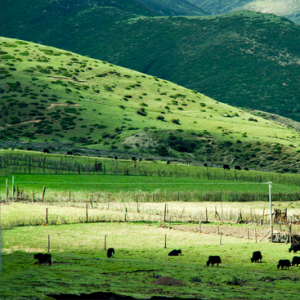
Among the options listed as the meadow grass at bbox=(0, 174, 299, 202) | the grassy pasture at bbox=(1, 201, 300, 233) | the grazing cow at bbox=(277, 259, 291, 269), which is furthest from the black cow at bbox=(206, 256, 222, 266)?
the meadow grass at bbox=(0, 174, 299, 202)

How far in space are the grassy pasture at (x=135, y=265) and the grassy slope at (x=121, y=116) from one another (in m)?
53.0

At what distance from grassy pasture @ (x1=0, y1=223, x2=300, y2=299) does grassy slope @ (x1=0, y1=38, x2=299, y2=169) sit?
5299cm

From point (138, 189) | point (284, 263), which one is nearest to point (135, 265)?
point (284, 263)

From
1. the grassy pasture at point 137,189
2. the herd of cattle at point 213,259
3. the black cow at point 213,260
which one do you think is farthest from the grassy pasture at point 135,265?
the grassy pasture at point 137,189

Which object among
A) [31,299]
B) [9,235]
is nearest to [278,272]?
[31,299]

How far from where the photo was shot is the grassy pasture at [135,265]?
21.0 m

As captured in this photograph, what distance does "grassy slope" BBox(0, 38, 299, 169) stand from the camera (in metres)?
96.8

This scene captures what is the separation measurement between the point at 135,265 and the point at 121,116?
83833 mm

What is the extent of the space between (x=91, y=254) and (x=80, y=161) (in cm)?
4340

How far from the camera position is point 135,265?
27797mm

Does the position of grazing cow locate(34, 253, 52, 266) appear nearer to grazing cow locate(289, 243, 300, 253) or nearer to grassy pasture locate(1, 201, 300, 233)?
grassy pasture locate(1, 201, 300, 233)

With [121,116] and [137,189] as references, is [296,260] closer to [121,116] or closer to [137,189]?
[137,189]

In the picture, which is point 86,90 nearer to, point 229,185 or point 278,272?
point 229,185

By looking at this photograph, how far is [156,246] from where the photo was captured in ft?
115
